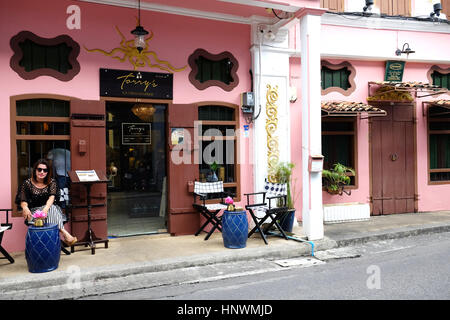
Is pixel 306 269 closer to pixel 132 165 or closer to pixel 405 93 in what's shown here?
pixel 132 165

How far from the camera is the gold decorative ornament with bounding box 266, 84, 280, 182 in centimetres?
804

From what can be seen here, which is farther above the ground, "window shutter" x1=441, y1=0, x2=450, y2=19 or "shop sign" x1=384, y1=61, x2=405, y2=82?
"window shutter" x1=441, y1=0, x2=450, y2=19

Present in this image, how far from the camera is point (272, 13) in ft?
25.5

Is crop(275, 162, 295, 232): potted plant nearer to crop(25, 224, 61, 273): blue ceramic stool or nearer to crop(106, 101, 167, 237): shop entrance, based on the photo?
crop(106, 101, 167, 237): shop entrance

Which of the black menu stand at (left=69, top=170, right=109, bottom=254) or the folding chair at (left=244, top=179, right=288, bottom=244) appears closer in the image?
the black menu stand at (left=69, top=170, right=109, bottom=254)

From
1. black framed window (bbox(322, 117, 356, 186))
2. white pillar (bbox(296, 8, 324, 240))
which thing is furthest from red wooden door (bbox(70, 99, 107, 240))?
black framed window (bbox(322, 117, 356, 186))

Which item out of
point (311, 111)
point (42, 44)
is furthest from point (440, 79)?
point (42, 44)

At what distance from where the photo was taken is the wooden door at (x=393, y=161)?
9.35 m

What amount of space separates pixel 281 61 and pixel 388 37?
306 centimetres

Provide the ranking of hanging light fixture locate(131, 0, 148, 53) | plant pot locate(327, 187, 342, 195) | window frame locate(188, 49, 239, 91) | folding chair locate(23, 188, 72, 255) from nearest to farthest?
folding chair locate(23, 188, 72, 255) < hanging light fixture locate(131, 0, 148, 53) < window frame locate(188, 49, 239, 91) < plant pot locate(327, 187, 342, 195)

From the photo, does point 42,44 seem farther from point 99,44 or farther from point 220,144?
point 220,144

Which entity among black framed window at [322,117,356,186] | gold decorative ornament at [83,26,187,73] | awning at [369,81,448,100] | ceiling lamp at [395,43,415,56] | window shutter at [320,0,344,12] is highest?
window shutter at [320,0,344,12]

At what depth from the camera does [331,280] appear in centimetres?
502
